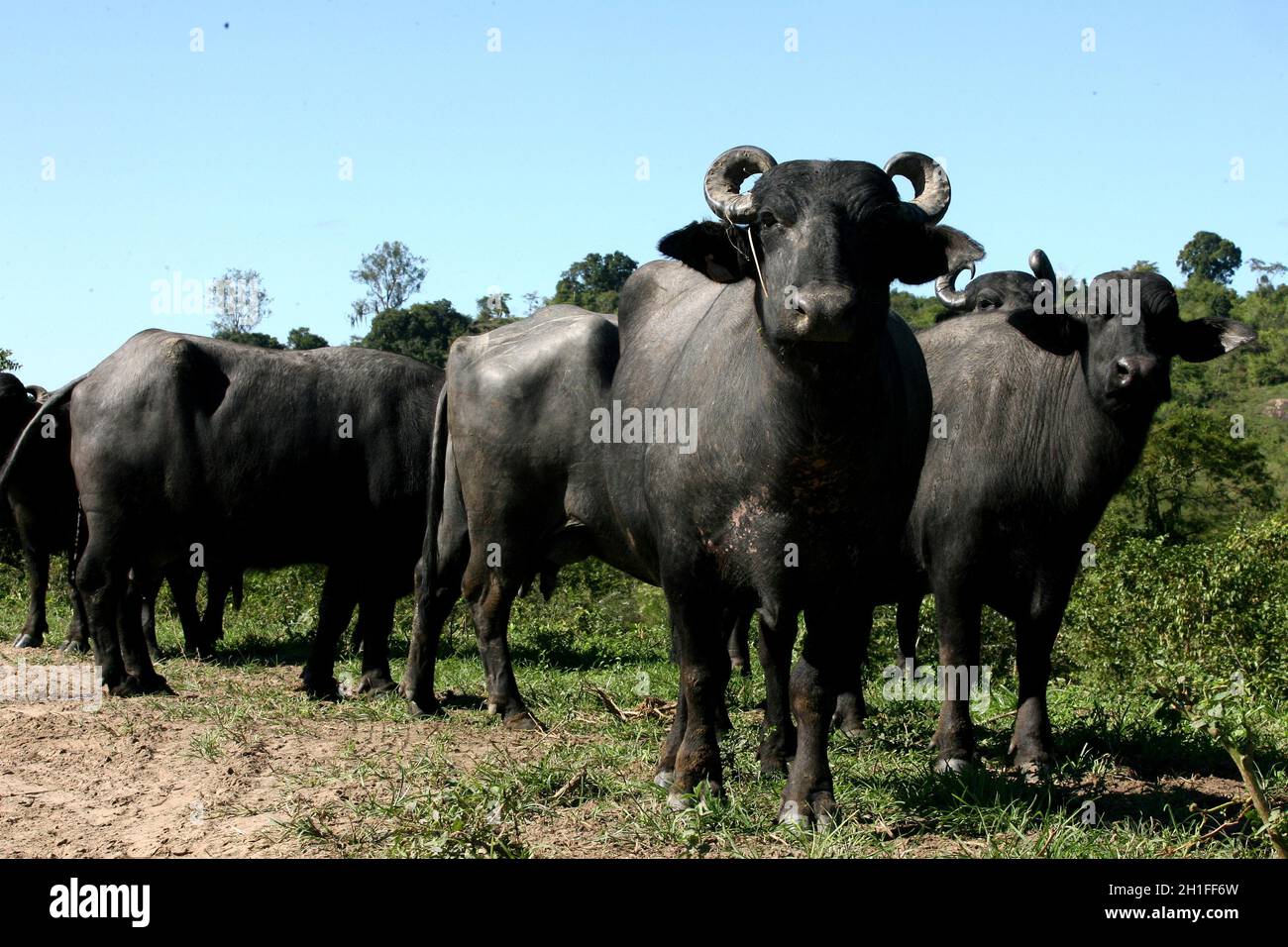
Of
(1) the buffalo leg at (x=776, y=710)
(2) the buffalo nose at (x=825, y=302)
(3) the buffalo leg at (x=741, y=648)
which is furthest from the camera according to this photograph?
(3) the buffalo leg at (x=741, y=648)

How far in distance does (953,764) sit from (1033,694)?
62 centimetres

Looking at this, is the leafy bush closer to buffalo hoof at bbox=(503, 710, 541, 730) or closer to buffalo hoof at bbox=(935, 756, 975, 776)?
buffalo hoof at bbox=(935, 756, 975, 776)

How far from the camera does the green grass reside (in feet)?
15.0

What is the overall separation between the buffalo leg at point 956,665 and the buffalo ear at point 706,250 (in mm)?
2196

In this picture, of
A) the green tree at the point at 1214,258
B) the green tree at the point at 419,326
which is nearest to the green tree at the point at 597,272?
the green tree at the point at 419,326

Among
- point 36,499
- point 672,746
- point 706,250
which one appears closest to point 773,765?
point 672,746

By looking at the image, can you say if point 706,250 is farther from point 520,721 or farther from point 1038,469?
point 520,721

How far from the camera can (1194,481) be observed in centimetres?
2458

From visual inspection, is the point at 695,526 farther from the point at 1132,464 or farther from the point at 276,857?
the point at 1132,464

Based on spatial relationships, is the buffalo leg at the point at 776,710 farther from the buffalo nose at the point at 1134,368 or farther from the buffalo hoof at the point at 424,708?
the buffalo hoof at the point at 424,708

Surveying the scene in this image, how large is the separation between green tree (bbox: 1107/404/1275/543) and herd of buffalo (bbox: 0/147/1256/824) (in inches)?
593

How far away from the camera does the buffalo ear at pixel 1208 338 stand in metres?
6.39

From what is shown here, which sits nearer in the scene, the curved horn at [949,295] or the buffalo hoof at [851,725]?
the buffalo hoof at [851,725]

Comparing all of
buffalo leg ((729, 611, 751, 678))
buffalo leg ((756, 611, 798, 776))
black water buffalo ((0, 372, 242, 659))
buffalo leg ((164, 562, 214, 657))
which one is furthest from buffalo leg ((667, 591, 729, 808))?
black water buffalo ((0, 372, 242, 659))
